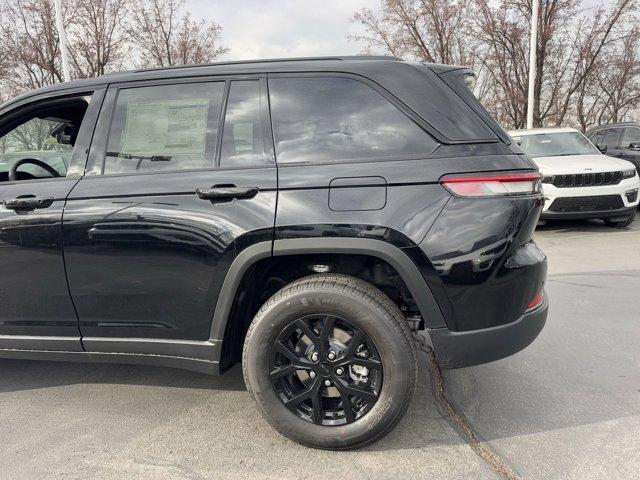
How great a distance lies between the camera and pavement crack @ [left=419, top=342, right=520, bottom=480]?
2.23 m

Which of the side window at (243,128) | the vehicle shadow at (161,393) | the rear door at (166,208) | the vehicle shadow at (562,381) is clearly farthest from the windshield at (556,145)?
the rear door at (166,208)

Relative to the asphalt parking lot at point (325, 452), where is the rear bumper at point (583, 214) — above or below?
above

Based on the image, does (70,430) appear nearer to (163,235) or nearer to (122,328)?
(122,328)

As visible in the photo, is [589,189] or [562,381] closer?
[562,381]

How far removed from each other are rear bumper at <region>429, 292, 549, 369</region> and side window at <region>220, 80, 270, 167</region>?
4.04 feet

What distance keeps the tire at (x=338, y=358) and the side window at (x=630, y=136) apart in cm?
945

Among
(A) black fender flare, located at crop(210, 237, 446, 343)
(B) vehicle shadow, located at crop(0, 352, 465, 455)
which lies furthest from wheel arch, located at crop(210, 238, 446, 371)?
(B) vehicle shadow, located at crop(0, 352, 465, 455)

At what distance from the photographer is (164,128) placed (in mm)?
2600

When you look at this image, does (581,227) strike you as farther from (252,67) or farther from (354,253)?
(252,67)

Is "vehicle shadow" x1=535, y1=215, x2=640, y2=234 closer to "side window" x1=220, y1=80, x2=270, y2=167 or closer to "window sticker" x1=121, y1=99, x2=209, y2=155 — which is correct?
"side window" x1=220, y1=80, x2=270, y2=167

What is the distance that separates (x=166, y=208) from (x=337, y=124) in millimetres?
957

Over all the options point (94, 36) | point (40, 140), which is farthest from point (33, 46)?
point (40, 140)

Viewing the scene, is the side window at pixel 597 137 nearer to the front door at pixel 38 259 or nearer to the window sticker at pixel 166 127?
the window sticker at pixel 166 127

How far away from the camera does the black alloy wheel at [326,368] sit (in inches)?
92.6
